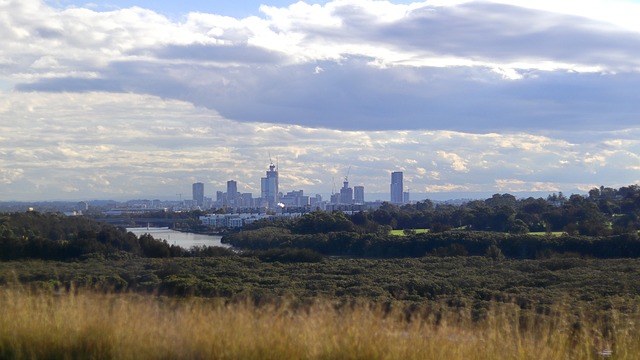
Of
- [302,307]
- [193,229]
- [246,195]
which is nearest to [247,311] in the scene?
[302,307]

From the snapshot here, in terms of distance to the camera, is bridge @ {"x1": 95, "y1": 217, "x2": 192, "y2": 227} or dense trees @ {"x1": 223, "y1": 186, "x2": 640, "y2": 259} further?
bridge @ {"x1": 95, "y1": 217, "x2": 192, "y2": 227}

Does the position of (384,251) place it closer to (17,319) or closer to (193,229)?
(193,229)

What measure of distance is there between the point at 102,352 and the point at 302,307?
258 cm

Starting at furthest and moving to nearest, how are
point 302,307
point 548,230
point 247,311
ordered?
point 548,230 < point 302,307 < point 247,311

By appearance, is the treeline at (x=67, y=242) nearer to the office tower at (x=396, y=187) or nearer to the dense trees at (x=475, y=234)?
the dense trees at (x=475, y=234)

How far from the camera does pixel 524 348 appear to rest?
747cm

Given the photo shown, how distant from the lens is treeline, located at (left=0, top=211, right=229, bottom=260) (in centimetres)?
2562

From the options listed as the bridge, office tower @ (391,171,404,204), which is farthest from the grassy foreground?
office tower @ (391,171,404,204)

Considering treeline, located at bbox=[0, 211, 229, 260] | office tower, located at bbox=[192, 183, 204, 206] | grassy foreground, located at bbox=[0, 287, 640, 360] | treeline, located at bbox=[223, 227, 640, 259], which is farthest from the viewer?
office tower, located at bbox=[192, 183, 204, 206]

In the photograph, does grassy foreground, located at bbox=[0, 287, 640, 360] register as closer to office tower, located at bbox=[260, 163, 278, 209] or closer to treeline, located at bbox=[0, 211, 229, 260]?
treeline, located at bbox=[0, 211, 229, 260]

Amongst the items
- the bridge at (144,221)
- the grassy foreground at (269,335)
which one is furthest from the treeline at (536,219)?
the grassy foreground at (269,335)

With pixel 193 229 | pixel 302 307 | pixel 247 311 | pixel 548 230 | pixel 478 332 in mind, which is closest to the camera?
pixel 478 332

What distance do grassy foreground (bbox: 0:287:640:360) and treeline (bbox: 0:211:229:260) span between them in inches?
663

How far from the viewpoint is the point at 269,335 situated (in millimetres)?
7965
